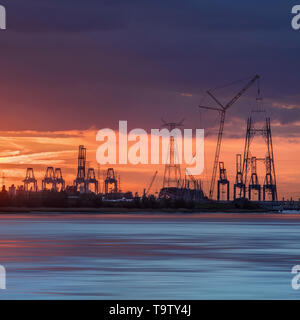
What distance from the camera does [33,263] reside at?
4338 centimetres

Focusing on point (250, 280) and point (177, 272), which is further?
point (177, 272)

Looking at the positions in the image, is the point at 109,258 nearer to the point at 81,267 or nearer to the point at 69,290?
the point at 81,267

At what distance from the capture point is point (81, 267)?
4128 cm

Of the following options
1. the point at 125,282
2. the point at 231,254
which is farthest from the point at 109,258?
the point at 125,282

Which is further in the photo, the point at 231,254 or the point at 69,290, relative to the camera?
the point at 231,254

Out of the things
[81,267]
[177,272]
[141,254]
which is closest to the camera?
[177,272]

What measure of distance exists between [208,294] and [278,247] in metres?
29.1

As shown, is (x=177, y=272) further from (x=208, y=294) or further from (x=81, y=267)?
(x=208, y=294)

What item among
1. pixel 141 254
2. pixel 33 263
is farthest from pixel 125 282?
pixel 141 254

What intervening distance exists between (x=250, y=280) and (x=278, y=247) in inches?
930
